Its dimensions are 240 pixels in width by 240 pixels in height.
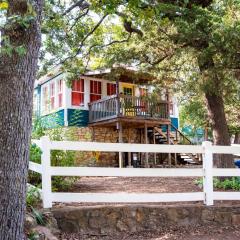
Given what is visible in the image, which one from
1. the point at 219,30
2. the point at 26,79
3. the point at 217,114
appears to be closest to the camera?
the point at 26,79

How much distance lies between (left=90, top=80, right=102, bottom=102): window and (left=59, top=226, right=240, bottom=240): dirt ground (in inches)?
566

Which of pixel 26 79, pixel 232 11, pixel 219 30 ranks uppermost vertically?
pixel 232 11

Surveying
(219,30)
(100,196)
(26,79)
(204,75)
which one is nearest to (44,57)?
(204,75)

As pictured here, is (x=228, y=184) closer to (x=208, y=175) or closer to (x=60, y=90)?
(x=208, y=175)

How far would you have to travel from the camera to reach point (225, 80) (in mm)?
9008

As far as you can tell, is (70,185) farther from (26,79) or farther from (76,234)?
(26,79)

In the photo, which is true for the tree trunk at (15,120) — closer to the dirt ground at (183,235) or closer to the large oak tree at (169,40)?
the dirt ground at (183,235)

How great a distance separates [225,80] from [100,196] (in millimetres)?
4817

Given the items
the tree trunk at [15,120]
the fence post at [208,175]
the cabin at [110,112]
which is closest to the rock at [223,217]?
the fence post at [208,175]

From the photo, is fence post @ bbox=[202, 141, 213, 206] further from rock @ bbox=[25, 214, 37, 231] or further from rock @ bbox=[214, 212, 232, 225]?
rock @ bbox=[25, 214, 37, 231]

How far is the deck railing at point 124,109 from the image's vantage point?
693 inches

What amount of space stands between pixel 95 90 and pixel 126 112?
10.7ft

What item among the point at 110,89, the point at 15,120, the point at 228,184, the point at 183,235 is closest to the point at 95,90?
the point at 110,89

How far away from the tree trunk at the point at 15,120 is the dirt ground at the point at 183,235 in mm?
2086
